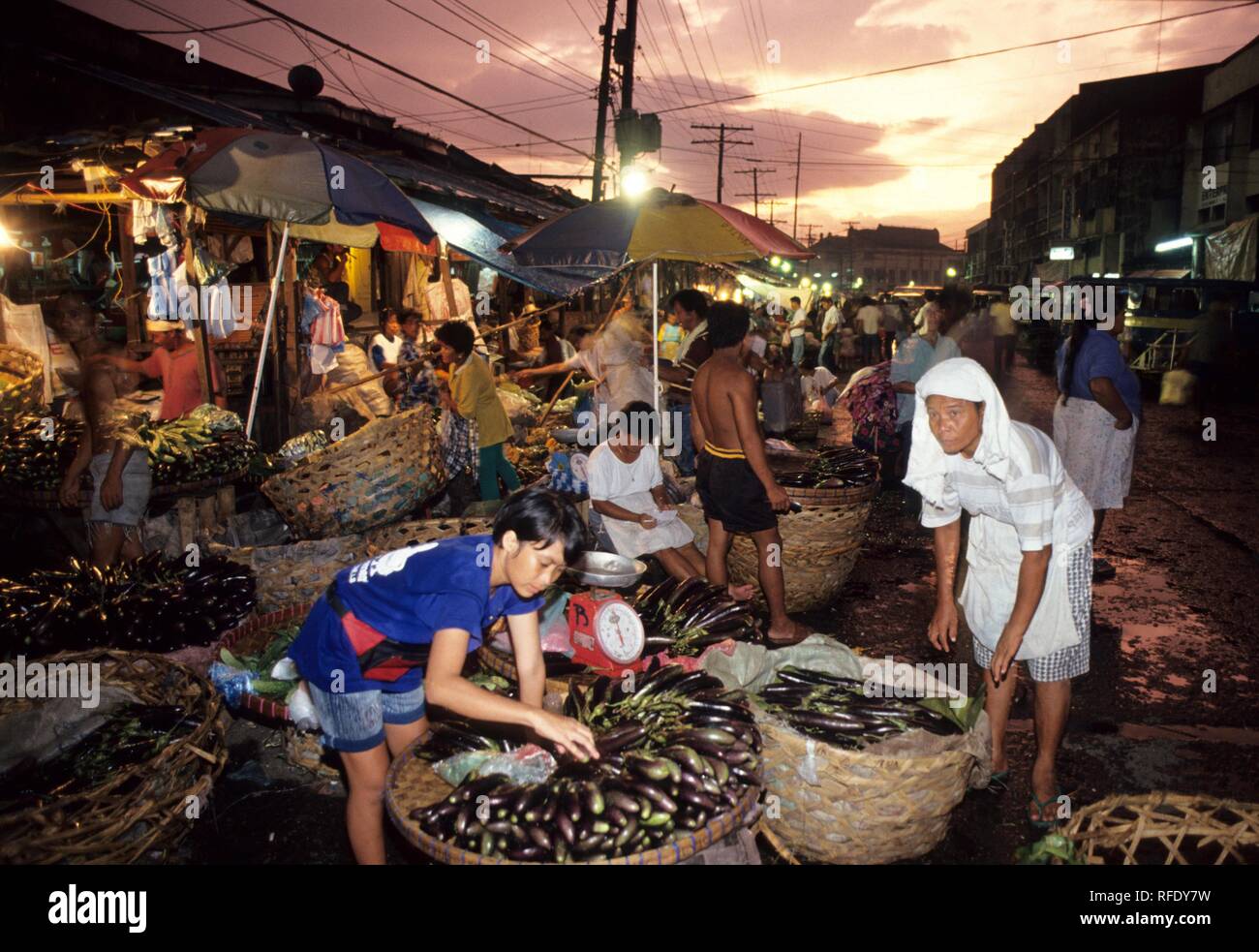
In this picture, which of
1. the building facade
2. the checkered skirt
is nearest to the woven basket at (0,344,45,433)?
the checkered skirt

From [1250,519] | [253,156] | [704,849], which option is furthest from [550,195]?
[704,849]

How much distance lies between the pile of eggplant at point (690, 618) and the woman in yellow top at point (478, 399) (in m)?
3.32

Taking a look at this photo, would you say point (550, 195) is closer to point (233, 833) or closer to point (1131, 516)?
point (1131, 516)

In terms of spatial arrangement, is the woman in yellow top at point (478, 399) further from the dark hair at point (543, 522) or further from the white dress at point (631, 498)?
the dark hair at point (543, 522)

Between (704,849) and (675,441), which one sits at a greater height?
(675,441)

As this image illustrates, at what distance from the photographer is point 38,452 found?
5.90 metres

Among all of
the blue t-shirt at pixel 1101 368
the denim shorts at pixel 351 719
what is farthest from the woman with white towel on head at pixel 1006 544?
the blue t-shirt at pixel 1101 368

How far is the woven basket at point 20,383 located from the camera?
7164 millimetres

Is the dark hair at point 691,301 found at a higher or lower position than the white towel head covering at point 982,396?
higher

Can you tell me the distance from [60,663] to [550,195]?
19.2 meters

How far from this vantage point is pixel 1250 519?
26.6 ft

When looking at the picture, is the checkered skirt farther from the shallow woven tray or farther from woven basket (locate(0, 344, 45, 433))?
woven basket (locate(0, 344, 45, 433))

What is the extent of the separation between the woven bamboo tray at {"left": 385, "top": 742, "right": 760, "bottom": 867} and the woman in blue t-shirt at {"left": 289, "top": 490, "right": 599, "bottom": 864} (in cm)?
16

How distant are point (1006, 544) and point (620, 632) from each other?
1.79 metres
